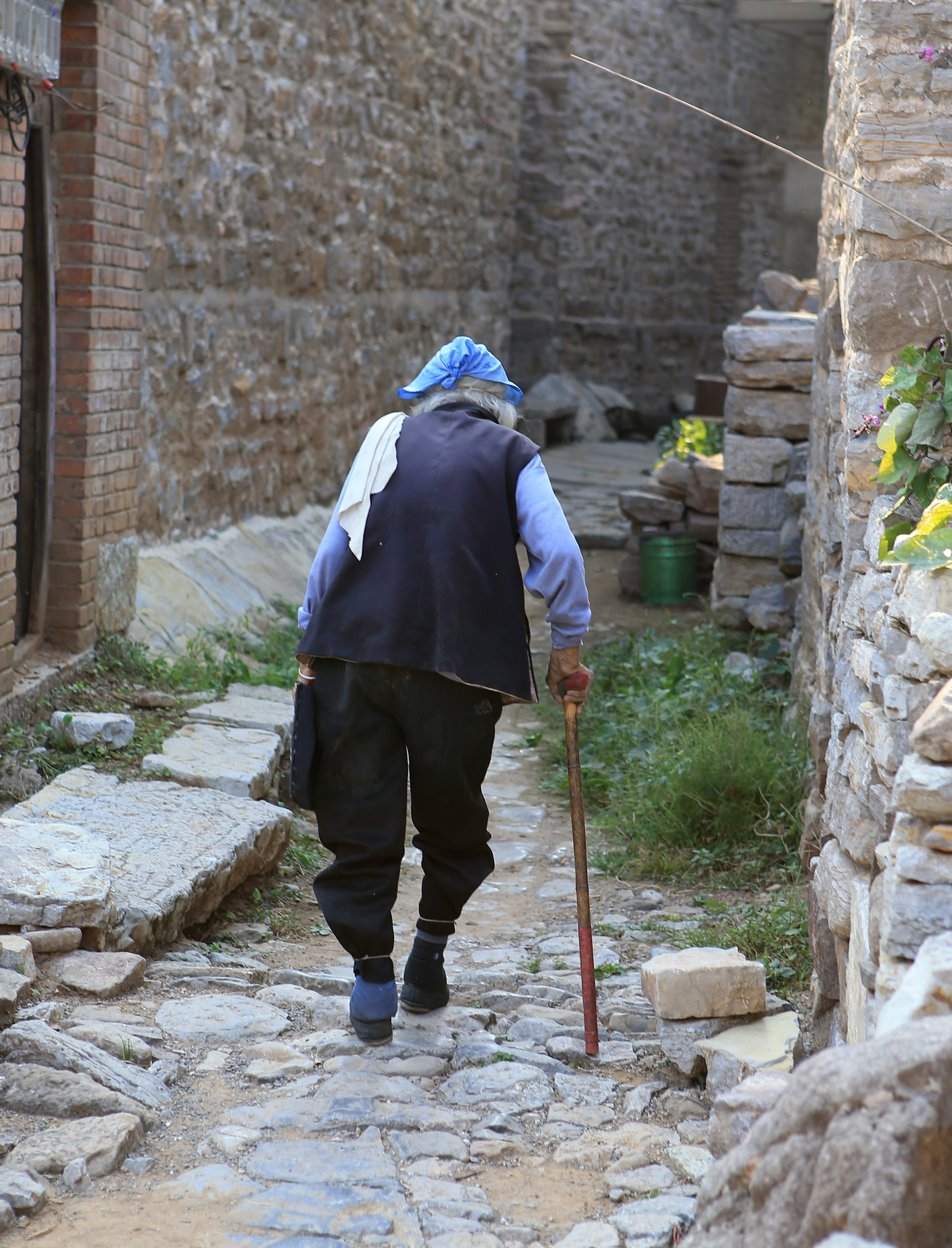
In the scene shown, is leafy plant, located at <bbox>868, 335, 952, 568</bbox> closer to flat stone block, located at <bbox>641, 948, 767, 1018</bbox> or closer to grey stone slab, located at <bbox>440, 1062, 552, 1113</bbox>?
flat stone block, located at <bbox>641, 948, 767, 1018</bbox>

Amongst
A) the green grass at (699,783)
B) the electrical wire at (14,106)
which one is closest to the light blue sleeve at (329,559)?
the green grass at (699,783)

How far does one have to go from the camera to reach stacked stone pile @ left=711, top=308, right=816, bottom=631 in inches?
271

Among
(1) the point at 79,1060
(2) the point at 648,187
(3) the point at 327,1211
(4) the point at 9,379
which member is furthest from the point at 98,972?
(2) the point at 648,187

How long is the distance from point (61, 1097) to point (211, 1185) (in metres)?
0.40

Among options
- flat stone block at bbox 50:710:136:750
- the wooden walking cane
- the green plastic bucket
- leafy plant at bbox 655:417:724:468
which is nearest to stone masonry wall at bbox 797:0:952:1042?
the wooden walking cane

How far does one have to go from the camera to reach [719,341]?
17031mm

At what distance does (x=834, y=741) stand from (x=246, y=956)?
1.74 meters

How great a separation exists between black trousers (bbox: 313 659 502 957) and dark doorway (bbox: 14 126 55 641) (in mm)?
2131

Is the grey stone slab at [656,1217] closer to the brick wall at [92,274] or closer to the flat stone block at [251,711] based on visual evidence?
the flat stone block at [251,711]

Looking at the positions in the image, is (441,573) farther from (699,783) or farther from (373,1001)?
(699,783)

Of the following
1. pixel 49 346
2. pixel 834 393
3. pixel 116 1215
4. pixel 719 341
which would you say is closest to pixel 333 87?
pixel 49 346

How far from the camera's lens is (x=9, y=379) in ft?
14.4

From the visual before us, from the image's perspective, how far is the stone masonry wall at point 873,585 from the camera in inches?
75.3

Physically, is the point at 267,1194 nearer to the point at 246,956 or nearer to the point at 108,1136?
the point at 108,1136
